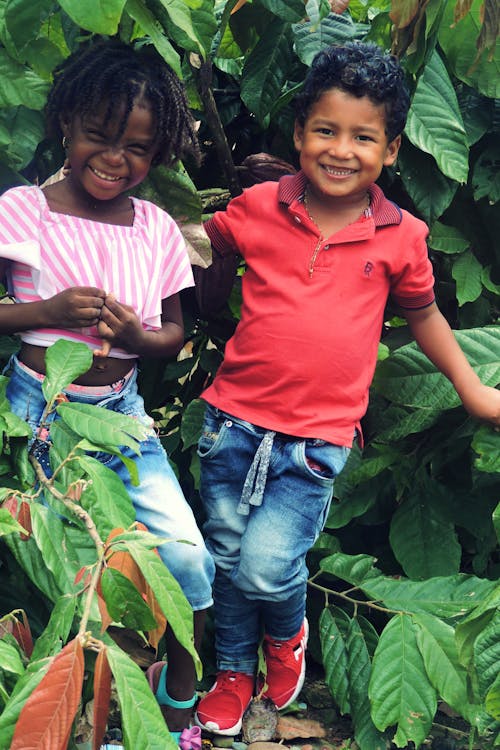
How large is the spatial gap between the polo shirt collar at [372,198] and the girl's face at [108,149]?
0.32m

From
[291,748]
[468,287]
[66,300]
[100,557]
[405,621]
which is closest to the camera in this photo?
[100,557]

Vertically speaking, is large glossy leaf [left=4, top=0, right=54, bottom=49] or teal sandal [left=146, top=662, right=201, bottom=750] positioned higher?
large glossy leaf [left=4, top=0, right=54, bottom=49]

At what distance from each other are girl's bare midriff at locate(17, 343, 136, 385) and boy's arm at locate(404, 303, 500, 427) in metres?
0.63

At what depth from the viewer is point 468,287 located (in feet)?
7.93

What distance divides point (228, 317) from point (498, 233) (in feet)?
2.21

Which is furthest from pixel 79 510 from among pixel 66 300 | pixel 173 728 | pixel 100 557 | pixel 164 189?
pixel 164 189

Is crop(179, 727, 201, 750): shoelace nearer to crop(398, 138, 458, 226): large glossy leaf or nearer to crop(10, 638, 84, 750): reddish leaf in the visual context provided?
crop(10, 638, 84, 750): reddish leaf

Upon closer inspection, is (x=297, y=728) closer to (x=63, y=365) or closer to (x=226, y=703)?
(x=226, y=703)

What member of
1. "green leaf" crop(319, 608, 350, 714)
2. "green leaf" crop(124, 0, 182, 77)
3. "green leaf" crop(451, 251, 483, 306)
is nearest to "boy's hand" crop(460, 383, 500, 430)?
"green leaf" crop(451, 251, 483, 306)

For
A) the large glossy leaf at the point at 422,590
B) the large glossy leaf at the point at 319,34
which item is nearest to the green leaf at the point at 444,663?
the large glossy leaf at the point at 422,590

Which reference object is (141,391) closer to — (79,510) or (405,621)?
(405,621)

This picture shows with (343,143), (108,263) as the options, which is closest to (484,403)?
(343,143)

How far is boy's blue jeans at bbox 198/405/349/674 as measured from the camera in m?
2.09

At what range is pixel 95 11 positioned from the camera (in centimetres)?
152
